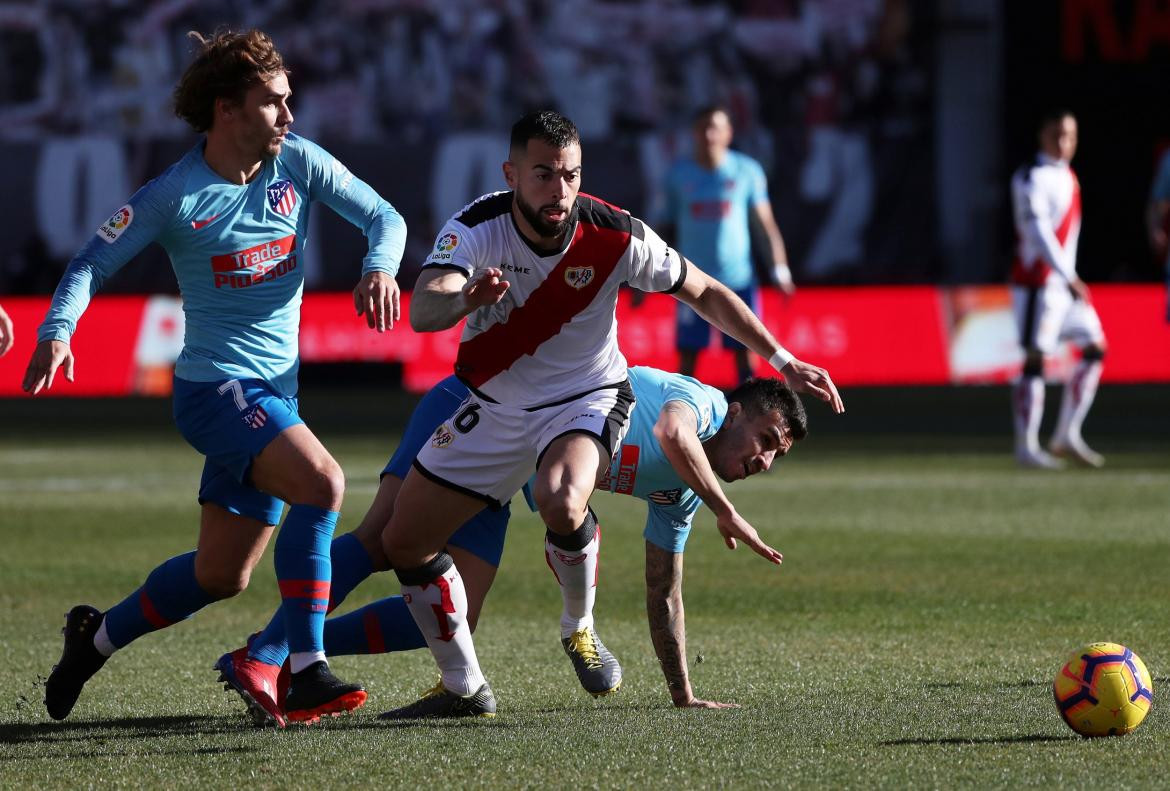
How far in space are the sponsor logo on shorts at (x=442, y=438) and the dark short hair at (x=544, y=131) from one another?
2.84ft

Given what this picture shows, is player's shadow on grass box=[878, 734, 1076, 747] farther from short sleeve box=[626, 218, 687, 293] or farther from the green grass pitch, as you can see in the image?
short sleeve box=[626, 218, 687, 293]

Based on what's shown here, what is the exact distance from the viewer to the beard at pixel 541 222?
17.1ft

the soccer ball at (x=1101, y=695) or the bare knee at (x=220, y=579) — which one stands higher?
the bare knee at (x=220, y=579)

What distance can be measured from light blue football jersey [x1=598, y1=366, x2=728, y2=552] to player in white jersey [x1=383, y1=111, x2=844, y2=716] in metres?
0.14

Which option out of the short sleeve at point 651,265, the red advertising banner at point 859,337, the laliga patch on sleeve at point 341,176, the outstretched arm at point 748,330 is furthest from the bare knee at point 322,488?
the red advertising banner at point 859,337

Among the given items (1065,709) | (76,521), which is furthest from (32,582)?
(1065,709)

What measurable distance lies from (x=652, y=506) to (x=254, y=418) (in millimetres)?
1284

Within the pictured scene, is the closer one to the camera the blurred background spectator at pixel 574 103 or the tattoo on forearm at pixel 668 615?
the tattoo on forearm at pixel 668 615

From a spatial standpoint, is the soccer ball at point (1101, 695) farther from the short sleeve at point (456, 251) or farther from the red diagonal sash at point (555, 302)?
the short sleeve at point (456, 251)

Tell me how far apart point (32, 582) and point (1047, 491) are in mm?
6502

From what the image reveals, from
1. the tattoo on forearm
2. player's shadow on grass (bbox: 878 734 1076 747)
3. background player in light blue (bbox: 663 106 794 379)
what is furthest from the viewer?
background player in light blue (bbox: 663 106 794 379)

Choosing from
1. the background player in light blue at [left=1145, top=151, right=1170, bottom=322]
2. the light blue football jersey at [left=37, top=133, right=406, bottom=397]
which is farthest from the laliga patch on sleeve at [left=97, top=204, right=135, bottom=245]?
the background player in light blue at [left=1145, top=151, right=1170, bottom=322]

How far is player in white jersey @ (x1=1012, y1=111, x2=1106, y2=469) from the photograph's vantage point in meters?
13.2

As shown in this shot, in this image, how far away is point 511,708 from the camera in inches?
217
